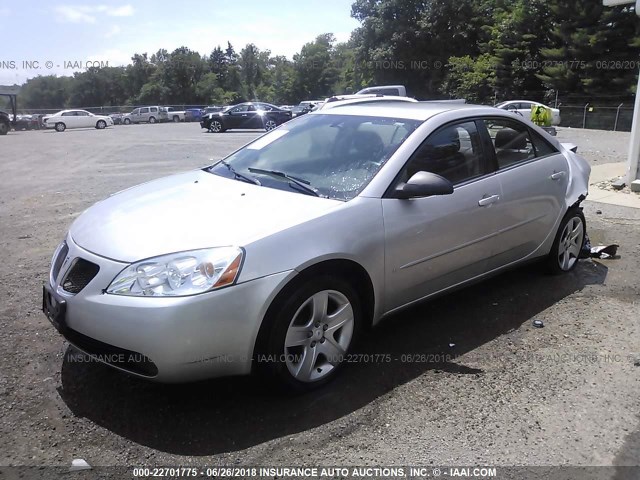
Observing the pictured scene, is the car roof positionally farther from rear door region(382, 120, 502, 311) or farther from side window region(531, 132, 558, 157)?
side window region(531, 132, 558, 157)

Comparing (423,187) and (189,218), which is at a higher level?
(423,187)

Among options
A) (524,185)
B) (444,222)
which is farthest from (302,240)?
(524,185)

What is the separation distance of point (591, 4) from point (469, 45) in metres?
15.7

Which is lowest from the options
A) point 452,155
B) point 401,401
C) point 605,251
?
point 401,401

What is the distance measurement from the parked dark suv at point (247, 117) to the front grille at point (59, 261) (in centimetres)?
2589

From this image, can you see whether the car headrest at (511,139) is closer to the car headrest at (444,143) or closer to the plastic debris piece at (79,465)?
the car headrest at (444,143)

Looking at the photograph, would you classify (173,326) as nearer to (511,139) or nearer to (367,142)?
(367,142)

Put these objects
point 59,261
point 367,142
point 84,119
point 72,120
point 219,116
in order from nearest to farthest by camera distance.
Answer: point 59,261 < point 367,142 < point 219,116 < point 72,120 < point 84,119

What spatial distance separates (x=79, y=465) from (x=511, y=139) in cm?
393

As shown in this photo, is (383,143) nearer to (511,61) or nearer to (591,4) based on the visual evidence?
(591,4)

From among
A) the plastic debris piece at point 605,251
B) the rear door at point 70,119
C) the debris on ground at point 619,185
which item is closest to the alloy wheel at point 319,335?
the plastic debris piece at point 605,251

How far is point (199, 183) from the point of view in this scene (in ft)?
12.8

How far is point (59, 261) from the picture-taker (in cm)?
325

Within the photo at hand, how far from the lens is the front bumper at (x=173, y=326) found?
104 inches
